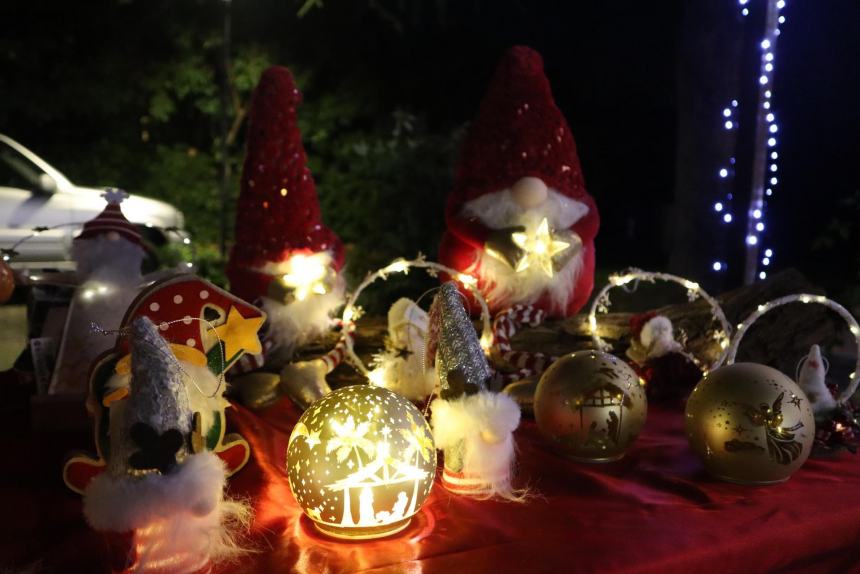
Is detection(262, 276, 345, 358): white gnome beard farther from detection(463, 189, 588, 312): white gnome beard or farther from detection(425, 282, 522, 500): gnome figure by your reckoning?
detection(425, 282, 522, 500): gnome figure

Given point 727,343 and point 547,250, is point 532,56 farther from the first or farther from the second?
point 727,343

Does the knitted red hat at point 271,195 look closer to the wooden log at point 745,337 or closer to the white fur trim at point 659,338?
the wooden log at point 745,337

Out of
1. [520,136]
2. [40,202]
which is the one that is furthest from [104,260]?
[40,202]

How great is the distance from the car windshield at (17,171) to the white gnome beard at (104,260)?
4.50 meters

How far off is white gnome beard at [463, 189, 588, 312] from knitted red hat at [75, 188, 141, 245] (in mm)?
1487

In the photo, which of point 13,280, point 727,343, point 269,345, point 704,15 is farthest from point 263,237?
point 704,15

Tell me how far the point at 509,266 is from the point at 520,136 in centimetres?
61

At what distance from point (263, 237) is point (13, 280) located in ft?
3.18

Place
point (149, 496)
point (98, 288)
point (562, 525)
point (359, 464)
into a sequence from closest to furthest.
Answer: point (149, 496), point (359, 464), point (562, 525), point (98, 288)

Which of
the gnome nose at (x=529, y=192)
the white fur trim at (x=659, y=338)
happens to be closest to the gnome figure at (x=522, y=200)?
the gnome nose at (x=529, y=192)

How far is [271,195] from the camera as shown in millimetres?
3221

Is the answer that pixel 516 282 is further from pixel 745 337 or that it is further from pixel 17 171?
pixel 17 171

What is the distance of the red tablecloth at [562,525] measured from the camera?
1.80 metres

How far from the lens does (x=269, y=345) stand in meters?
3.19
